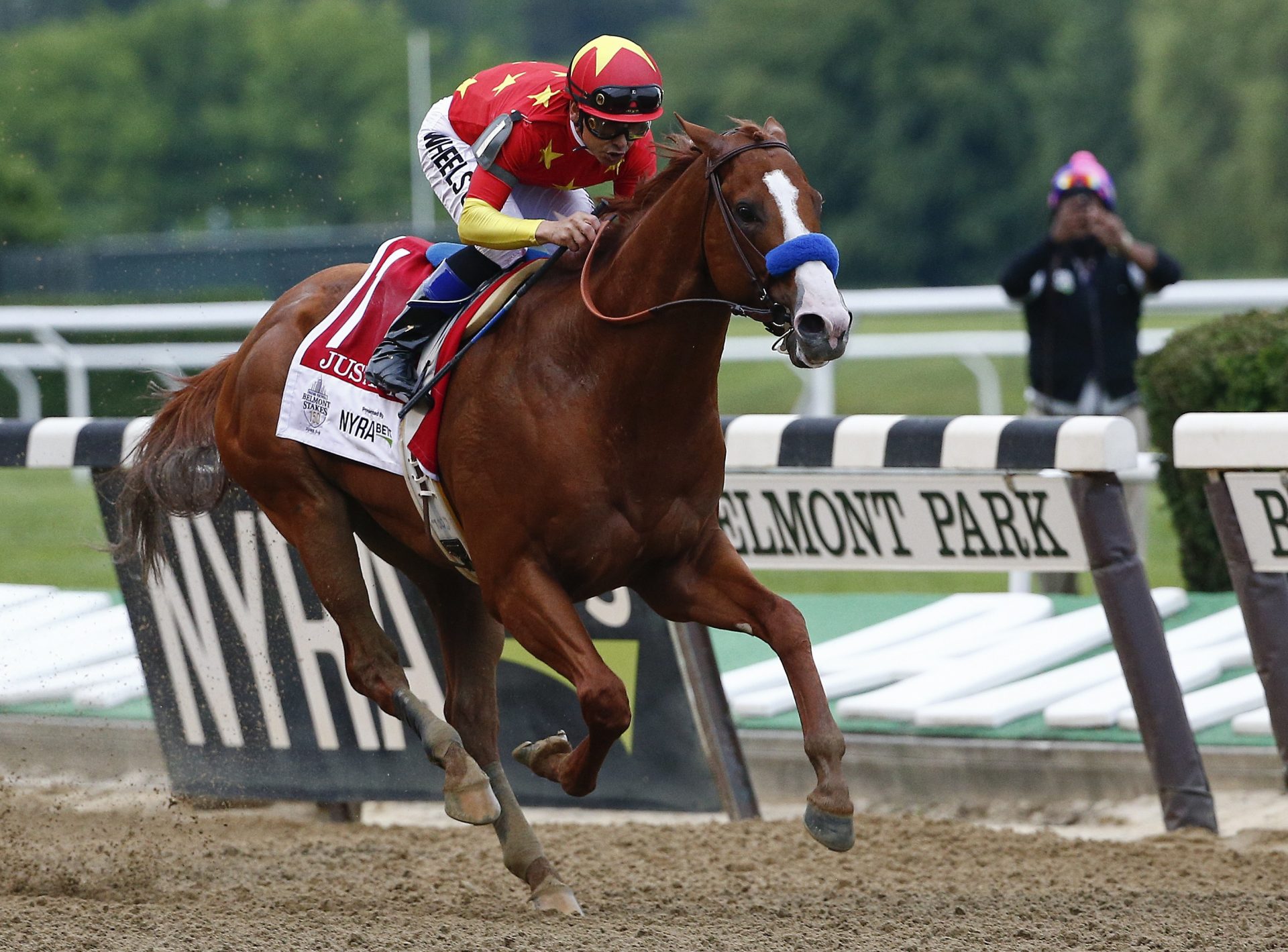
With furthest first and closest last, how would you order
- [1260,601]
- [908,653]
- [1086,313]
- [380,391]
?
[1086,313] < [908,653] < [1260,601] < [380,391]

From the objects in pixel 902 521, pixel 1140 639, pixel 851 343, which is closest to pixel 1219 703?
pixel 1140 639

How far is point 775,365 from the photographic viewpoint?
54.4 ft

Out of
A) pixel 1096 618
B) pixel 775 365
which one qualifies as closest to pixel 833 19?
pixel 775 365

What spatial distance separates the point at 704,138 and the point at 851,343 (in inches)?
299

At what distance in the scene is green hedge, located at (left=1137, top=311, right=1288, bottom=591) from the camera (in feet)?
22.0

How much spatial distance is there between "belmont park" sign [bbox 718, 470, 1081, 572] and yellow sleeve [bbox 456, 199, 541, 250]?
5.38ft

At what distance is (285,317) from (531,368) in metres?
1.15

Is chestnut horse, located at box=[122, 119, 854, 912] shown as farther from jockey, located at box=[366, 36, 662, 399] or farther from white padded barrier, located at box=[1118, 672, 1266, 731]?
white padded barrier, located at box=[1118, 672, 1266, 731]

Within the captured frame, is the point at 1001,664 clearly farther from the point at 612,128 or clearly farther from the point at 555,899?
the point at 612,128

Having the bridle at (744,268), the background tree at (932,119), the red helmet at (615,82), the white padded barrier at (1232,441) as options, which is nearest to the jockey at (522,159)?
the red helmet at (615,82)

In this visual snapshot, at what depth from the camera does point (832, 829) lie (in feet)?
13.3

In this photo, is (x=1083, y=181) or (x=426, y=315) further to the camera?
(x=1083, y=181)

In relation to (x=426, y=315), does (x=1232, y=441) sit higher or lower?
lower

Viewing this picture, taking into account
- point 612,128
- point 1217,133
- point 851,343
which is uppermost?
point 612,128
